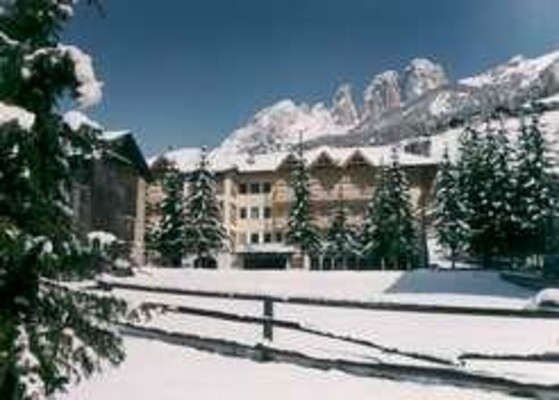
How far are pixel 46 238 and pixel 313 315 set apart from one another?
775 inches

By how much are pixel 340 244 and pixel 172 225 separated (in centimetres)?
1888

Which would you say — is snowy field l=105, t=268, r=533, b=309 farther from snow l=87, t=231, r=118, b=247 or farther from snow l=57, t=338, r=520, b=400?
snow l=87, t=231, r=118, b=247

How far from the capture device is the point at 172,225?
8338 cm

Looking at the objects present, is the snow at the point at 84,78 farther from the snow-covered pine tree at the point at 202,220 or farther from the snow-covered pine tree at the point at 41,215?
the snow-covered pine tree at the point at 202,220

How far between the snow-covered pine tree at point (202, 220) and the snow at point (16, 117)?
74816mm

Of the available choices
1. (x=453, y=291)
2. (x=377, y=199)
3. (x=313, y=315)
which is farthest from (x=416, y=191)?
(x=313, y=315)

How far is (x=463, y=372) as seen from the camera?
38.8 feet

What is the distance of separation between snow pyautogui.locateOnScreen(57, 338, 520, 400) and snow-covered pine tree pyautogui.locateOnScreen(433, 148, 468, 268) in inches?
3004

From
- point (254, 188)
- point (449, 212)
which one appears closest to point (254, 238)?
point (254, 188)

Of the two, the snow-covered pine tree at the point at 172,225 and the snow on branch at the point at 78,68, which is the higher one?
the snow-covered pine tree at the point at 172,225

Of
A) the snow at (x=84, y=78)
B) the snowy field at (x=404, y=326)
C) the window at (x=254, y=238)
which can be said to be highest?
the window at (x=254, y=238)

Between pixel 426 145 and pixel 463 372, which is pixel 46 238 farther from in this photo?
pixel 426 145

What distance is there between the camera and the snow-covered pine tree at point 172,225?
271ft

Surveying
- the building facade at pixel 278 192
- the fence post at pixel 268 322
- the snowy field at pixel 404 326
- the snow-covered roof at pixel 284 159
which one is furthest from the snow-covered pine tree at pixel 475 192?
the fence post at pixel 268 322
